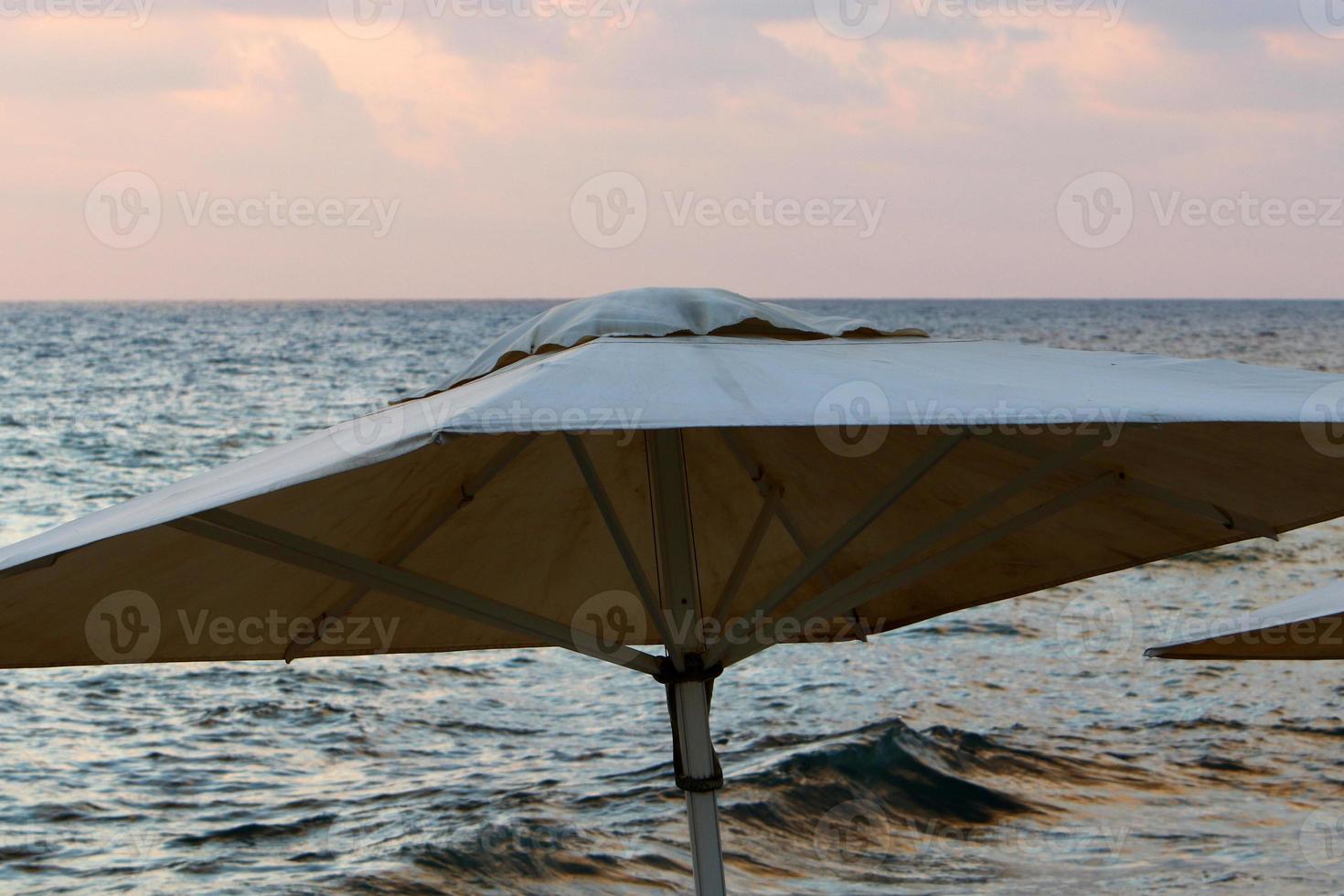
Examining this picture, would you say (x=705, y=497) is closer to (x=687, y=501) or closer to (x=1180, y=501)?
(x=687, y=501)

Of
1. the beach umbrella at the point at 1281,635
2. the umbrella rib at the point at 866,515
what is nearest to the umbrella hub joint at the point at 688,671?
the umbrella rib at the point at 866,515

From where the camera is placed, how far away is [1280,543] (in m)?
16.0

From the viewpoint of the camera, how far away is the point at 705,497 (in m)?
3.80

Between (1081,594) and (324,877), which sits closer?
(324,877)

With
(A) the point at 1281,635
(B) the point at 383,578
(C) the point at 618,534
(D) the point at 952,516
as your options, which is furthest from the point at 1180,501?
(B) the point at 383,578

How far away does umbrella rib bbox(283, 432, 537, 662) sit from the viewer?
3.20 metres

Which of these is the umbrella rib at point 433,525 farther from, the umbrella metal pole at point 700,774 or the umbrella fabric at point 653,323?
the umbrella metal pole at point 700,774

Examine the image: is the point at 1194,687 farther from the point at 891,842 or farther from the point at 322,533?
the point at 322,533

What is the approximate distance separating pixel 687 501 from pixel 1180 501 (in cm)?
123

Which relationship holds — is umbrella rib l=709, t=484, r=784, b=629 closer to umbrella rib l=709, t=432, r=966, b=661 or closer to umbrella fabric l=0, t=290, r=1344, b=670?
umbrella fabric l=0, t=290, r=1344, b=670

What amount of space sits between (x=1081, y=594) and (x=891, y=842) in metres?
7.28

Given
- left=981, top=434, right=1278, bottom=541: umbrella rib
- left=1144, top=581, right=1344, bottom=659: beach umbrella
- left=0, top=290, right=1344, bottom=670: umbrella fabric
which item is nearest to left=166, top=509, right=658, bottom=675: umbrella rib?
left=0, top=290, right=1344, bottom=670: umbrella fabric

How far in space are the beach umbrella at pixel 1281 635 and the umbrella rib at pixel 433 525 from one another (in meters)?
1.76

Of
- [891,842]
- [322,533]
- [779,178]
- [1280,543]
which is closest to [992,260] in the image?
[779,178]
